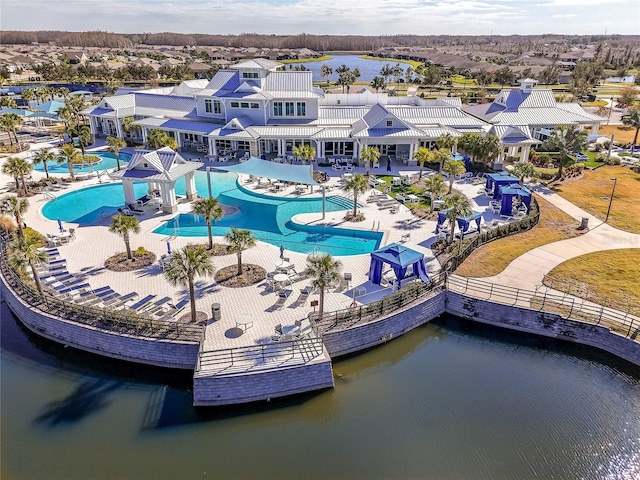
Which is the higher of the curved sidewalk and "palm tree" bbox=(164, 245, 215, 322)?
"palm tree" bbox=(164, 245, 215, 322)

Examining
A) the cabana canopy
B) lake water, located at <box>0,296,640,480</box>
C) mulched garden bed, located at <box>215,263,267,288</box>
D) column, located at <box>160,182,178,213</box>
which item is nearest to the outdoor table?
lake water, located at <box>0,296,640,480</box>

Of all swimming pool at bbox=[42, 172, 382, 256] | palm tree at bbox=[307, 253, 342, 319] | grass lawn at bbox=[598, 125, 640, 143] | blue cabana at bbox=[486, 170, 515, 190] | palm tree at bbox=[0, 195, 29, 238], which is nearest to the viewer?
palm tree at bbox=[307, 253, 342, 319]

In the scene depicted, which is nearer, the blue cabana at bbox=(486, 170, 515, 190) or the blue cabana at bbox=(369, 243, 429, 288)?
the blue cabana at bbox=(369, 243, 429, 288)

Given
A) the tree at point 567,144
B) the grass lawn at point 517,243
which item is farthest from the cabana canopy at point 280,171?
the tree at point 567,144

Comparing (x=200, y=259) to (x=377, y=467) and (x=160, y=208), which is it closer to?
(x=377, y=467)

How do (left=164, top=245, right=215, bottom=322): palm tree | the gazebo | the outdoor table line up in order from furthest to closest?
the gazebo < the outdoor table < (left=164, top=245, right=215, bottom=322): palm tree

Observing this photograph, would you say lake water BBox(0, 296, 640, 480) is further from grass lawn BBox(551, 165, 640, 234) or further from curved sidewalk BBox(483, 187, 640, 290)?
grass lawn BBox(551, 165, 640, 234)

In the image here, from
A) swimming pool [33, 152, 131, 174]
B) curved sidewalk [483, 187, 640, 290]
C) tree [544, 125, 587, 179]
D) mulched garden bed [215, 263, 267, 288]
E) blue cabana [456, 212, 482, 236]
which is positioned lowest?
mulched garden bed [215, 263, 267, 288]

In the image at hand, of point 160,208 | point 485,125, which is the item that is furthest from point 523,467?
point 485,125

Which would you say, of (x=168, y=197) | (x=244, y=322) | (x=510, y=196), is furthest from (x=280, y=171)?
(x=244, y=322)
